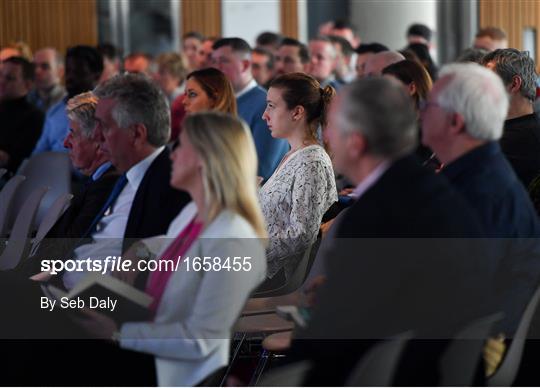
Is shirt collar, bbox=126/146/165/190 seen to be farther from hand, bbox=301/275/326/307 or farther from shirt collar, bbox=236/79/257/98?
shirt collar, bbox=236/79/257/98

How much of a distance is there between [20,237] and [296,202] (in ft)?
4.33

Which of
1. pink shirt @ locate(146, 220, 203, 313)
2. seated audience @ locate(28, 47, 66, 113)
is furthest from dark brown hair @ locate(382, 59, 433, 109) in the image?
seated audience @ locate(28, 47, 66, 113)

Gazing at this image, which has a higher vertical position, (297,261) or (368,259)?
(368,259)

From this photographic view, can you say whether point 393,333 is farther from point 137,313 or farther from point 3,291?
point 3,291

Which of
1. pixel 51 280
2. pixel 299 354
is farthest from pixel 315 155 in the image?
pixel 299 354

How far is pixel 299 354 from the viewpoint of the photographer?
9.35ft

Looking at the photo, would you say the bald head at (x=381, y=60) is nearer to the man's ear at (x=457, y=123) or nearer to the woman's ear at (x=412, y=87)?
the woman's ear at (x=412, y=87)

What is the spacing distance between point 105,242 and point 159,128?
460 millimetres

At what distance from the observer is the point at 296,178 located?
469 cm

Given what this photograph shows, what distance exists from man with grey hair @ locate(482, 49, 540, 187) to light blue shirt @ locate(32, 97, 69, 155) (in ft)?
11.4

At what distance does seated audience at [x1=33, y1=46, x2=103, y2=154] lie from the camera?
7.79 meters

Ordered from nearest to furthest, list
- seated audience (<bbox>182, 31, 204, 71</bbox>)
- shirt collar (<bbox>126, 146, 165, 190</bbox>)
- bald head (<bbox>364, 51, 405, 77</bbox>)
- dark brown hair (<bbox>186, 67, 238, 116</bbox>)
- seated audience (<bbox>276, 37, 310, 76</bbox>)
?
shirt collar (<bbox>126, 146, 165, 190</bbox>)
dark brown hair (<bbox>186, 67, 238, 116</bbox>)
bald head (<bbox>364, 51, 405, 77</bbox>)
seated audience (<bbox>276, 37, 310, 76</bbox>)
seated audience (<bbox>182, 31, 204, 71</bbox>)

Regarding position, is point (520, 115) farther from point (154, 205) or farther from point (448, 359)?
point (448, 359)

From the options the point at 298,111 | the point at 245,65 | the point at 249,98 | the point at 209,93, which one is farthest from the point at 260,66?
the point at 298,111
